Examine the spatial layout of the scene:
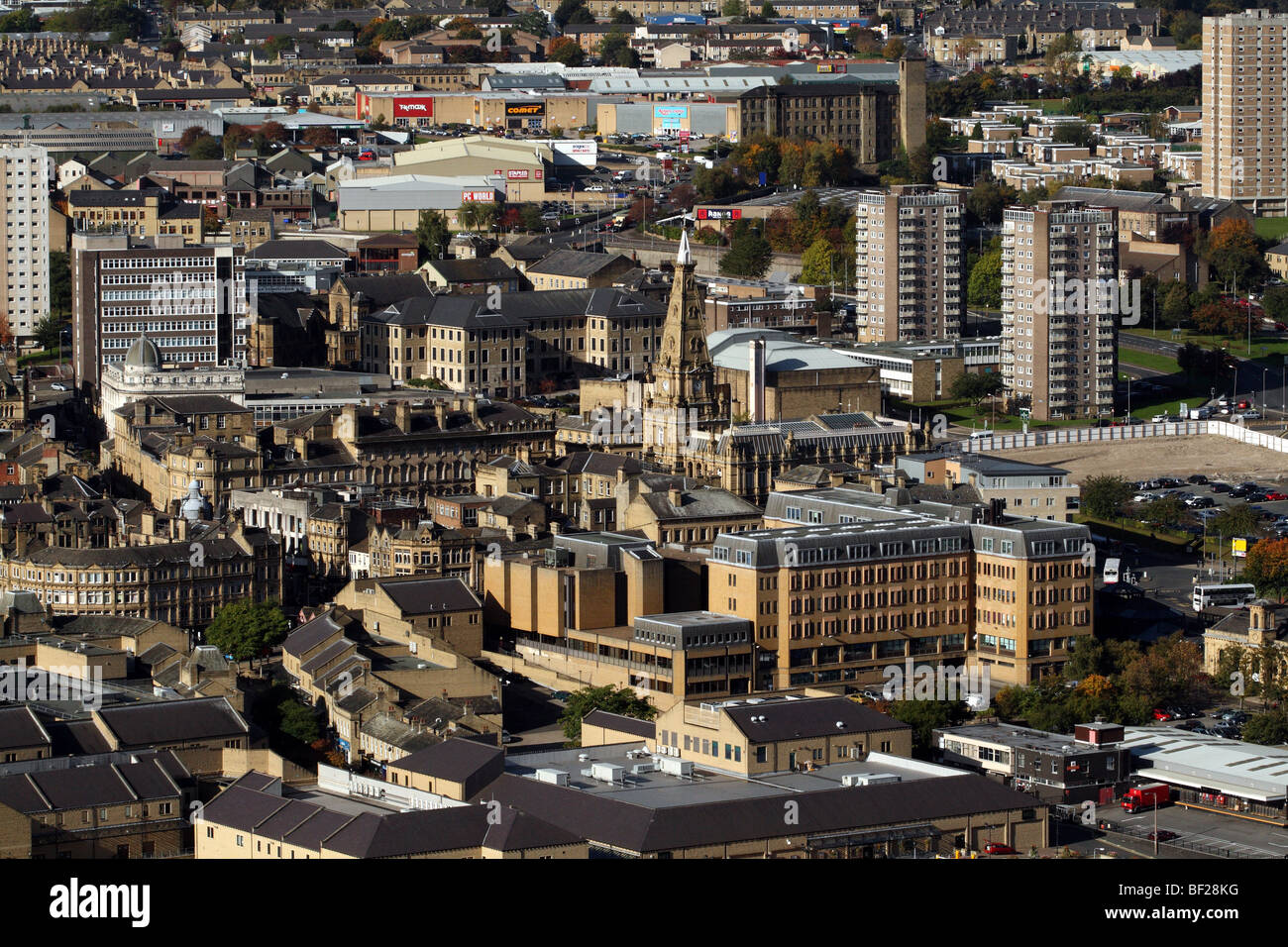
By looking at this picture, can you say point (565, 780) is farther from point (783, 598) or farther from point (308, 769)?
point (783, 598)

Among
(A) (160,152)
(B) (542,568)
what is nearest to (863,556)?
(B) (542,568)

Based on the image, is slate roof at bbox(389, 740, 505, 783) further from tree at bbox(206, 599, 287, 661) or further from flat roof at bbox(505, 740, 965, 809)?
tree at bbox(206, 599, 287, 661)

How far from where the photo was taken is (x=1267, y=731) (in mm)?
57469

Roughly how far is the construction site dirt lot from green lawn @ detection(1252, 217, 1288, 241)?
4566 cm

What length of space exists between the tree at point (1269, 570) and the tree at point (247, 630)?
2682cm

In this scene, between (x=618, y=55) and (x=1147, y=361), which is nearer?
(x=1147, y=361)

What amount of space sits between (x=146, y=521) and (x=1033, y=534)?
82.0 feet

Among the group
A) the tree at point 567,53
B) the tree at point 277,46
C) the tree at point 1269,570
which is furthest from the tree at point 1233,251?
the tree at point 277,46

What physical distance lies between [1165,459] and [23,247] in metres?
50.9

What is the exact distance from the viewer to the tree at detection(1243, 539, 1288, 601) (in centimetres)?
7288

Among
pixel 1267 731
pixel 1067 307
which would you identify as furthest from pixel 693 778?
pixel 1067 307

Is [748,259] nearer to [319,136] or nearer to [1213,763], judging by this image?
[319,136]

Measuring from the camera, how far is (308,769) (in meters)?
52.1

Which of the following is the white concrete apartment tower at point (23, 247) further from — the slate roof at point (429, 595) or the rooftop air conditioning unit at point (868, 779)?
the rooftop air conditioning unit at point (868, 779)
